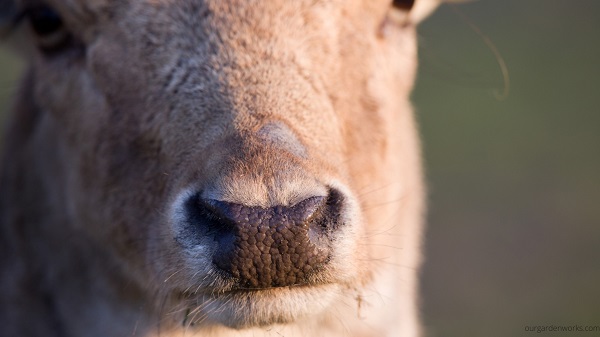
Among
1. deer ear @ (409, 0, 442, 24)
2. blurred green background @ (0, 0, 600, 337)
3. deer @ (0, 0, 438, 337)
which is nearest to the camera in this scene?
deer @ (0, 0, 438, 337)

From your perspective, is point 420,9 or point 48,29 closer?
point 48,29

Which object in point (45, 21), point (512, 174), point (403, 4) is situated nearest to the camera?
point (45, 21)

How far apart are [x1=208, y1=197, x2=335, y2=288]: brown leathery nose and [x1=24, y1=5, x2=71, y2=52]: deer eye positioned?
1.75 m

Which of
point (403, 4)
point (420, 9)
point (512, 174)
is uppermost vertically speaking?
point (512, 174)

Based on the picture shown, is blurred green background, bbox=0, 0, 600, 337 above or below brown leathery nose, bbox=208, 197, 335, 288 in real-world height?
above

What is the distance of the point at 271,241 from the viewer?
11.1 feet

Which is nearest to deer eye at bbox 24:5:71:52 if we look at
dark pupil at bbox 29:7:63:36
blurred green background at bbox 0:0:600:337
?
dark pupil at bbox 29:7:63:36

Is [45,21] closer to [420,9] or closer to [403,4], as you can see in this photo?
[403,4]

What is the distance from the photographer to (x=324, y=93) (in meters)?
4.14

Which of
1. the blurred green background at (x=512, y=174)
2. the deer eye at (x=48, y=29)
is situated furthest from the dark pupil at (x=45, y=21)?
Answer: the blurred green background at (x=512, y=174)

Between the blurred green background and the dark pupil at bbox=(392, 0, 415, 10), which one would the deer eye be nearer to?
the blurred green background

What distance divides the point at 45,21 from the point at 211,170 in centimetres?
169

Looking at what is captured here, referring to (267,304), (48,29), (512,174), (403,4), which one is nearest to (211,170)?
(267,304)

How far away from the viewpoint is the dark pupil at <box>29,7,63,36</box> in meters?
4.70
